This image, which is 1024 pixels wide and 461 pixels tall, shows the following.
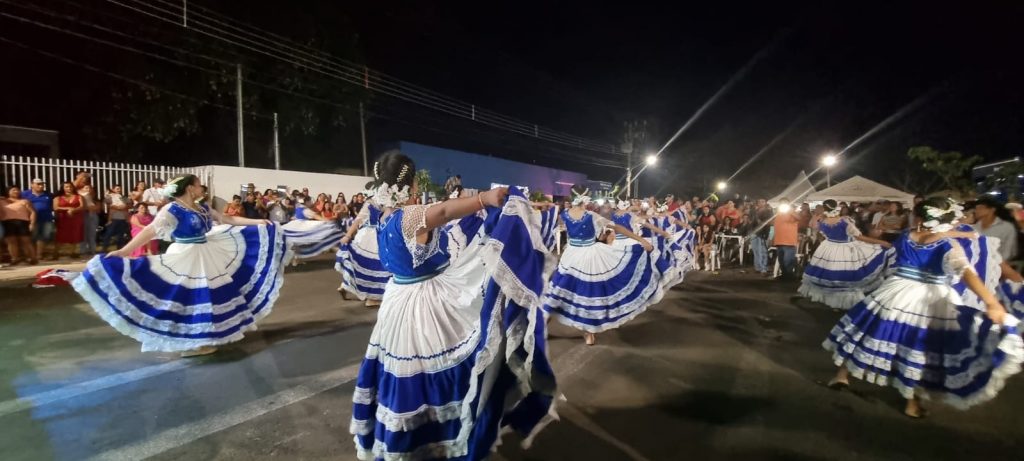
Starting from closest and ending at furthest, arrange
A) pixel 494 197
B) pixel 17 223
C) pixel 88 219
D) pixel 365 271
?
1. pixel 494 197
2. pixel 365 271
3. pixel 17 223
4. pixel 88 219

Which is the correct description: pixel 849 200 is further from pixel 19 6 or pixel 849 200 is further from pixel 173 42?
pixel 19 6

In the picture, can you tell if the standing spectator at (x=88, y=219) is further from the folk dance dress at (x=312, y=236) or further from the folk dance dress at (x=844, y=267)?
the folk dance dress at (x=844, y=267)

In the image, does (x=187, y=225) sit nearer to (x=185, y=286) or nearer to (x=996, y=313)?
(x=185, y=286)

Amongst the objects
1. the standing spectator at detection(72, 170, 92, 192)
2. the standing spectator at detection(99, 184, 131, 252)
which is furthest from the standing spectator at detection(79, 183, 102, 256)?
the standing spectator at detection(99, 184, 131, 252)

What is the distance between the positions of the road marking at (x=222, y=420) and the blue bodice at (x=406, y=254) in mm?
1912

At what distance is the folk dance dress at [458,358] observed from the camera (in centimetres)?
271

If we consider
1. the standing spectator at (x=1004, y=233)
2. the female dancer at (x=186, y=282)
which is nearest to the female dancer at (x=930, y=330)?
the standing spectator at (x=1004, y=233)

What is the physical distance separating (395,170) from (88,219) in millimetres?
12077

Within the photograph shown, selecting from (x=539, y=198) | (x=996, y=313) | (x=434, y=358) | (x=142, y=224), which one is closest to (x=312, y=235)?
(x=539, y=198)

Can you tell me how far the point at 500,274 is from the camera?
2.71 meters

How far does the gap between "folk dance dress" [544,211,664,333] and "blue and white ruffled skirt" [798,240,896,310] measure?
13.3ft

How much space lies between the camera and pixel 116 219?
38.9ft

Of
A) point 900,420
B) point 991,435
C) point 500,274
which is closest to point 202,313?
point 500,274

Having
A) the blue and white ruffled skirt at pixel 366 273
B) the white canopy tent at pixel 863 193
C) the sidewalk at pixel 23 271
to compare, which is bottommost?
the sidewalk at pixel 23 271
